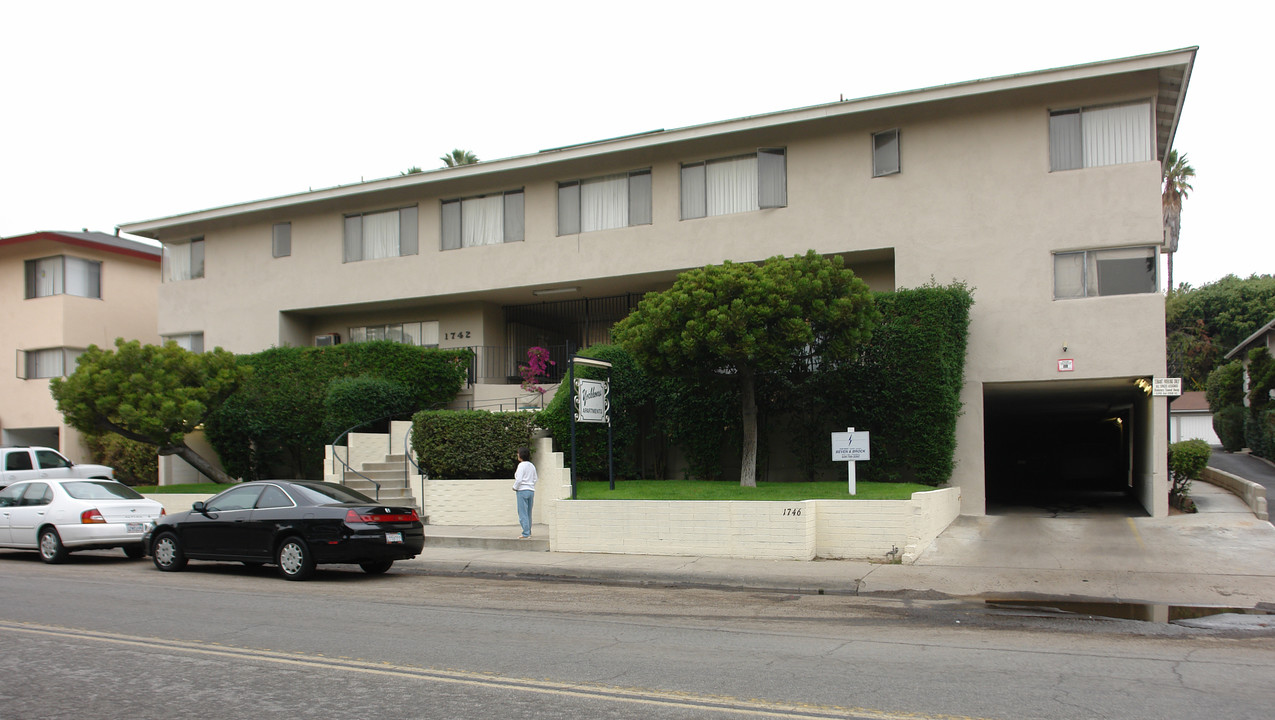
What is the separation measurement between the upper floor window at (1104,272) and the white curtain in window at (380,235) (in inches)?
668

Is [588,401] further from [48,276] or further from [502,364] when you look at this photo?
[48,276]

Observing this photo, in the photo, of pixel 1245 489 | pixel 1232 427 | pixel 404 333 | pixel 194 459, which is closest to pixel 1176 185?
pixel 1232 427

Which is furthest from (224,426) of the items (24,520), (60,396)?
(24,520)

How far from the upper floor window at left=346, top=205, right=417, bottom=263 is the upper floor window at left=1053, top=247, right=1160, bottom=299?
16337 millimetres

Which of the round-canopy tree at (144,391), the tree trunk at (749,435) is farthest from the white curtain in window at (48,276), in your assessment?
the tree trunk at (749,435)

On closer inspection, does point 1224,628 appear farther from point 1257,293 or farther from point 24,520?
point 1257,293

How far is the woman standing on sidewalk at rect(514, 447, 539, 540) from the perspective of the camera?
51.0 feet

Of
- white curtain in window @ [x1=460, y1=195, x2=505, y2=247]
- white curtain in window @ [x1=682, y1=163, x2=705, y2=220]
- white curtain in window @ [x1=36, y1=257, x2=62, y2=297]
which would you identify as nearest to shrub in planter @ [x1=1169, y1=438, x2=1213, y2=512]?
white curtain in window @ [x1=682, y1=163, x2=705, y2=220]

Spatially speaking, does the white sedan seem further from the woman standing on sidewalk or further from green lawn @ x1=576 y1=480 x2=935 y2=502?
green lawn @ x1=576 y1=480 x2=935 y2=502

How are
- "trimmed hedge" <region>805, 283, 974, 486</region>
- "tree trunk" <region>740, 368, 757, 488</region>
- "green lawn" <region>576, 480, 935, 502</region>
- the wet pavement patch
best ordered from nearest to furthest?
the wet pavement patch
"green lawn" <region>576, 480, 935, 502</region>
"tree trunk" <region>740, 368, 757, 488</region>
"trimmed hedge" <region>805, 283, 974, 486</region>

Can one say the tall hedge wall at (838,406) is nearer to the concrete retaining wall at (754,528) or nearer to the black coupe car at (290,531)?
the concrete retaining wall at (754,528)

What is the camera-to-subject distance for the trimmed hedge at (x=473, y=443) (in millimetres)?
18484

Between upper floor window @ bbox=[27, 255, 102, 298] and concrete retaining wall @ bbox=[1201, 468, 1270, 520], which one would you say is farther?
upper floor window @ bbox=[27, 255, 102, 298]

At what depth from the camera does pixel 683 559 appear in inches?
548
